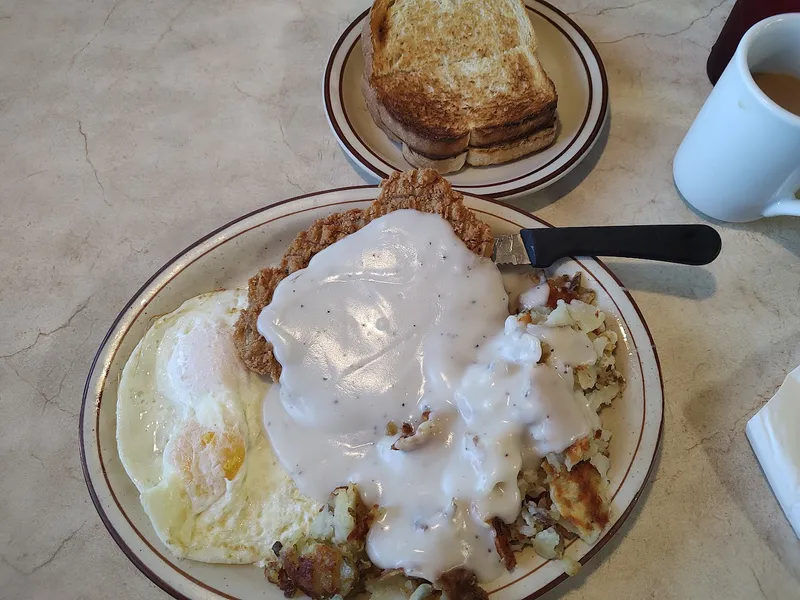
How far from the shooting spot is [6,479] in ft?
6.32

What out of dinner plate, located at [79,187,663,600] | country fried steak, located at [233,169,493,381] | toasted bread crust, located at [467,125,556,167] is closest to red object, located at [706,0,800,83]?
toasted bread crust, located at [467,125,556,167]

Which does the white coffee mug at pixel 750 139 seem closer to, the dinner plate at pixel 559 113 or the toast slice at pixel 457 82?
the dinner plate at pixel 559 113

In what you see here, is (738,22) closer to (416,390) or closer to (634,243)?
(634,243)

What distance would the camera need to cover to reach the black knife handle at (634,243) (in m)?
1.84

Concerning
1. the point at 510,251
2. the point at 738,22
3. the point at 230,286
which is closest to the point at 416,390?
the point at 510,251

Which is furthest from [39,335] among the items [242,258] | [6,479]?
[242,258]

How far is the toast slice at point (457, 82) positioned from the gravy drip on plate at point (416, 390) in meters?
0.47

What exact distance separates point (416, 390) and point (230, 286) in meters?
0.82

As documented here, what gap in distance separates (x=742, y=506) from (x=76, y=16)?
3.48 meters

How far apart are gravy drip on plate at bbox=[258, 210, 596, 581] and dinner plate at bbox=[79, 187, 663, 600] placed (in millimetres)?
155

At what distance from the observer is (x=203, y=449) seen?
173 cm

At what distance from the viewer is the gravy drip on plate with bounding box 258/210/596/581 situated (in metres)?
1.54

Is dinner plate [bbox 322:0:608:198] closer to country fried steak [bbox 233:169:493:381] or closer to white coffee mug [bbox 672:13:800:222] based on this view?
country fried steak [bbox 233:169:493:381]

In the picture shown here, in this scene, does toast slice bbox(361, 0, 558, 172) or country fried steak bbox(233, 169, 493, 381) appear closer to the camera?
country fried steak bbox(233, 169, 493, 381)
